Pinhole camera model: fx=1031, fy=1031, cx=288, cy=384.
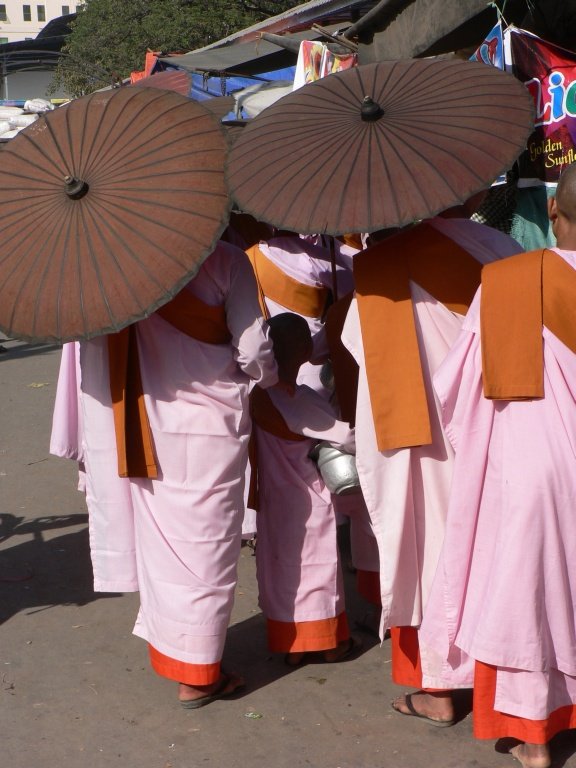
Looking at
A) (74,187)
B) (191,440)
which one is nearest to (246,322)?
(191,440)

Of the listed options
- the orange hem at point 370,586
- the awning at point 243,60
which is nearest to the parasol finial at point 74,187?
the orange hem at point 370,586

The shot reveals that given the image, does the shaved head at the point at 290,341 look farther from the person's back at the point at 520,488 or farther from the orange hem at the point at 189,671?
the orange hem at the point at 189,671

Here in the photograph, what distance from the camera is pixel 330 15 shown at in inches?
468

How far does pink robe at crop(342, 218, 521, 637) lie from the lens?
333 centimetres

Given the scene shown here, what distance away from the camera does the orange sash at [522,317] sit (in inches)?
→ 114

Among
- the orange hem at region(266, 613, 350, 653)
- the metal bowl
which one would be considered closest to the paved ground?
the orange hem at region(266, 613, 350, 653)

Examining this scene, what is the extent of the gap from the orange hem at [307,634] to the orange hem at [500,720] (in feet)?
2.90

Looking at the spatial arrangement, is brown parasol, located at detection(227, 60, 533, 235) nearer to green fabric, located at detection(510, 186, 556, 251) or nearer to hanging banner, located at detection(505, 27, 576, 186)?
hanging banner, located at detection(505, 27, 576, 186)

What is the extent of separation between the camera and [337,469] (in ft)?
12.4

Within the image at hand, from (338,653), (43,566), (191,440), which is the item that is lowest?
(338,653)

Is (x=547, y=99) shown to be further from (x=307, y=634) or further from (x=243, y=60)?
(x=243, y=60)

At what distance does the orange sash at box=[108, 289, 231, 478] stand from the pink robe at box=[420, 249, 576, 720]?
2.72ft

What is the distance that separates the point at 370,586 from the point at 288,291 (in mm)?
1362

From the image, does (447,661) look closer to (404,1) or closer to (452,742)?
(452,742)
